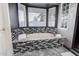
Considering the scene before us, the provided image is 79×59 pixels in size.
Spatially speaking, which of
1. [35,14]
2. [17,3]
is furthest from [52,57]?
[17,3]

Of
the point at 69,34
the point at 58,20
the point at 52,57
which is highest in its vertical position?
the point at 58,20

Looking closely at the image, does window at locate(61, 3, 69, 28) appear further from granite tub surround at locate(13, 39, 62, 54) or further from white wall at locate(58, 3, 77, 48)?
granite tub surround at locate(13, 39, 62, 54)

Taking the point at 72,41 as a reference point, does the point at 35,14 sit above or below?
above

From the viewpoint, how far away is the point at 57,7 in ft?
2.75

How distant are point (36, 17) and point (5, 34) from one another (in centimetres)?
43

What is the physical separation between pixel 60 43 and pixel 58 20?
11.9 inches

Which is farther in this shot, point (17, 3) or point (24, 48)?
point (24, 48)

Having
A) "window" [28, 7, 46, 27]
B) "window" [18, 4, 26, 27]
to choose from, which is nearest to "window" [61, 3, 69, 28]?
"window" [28, 7, 46, 27]

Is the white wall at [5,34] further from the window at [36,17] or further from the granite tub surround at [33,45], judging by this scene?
the window at [36,17]

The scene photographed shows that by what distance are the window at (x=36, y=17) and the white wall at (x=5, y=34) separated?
0.87ft

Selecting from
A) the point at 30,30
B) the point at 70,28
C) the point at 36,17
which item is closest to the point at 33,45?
the point at 30,30

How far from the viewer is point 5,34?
0.83 m

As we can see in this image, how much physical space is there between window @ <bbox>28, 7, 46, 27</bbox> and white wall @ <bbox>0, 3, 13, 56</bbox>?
26cm

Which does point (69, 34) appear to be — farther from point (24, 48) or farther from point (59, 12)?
point (24, 48)
